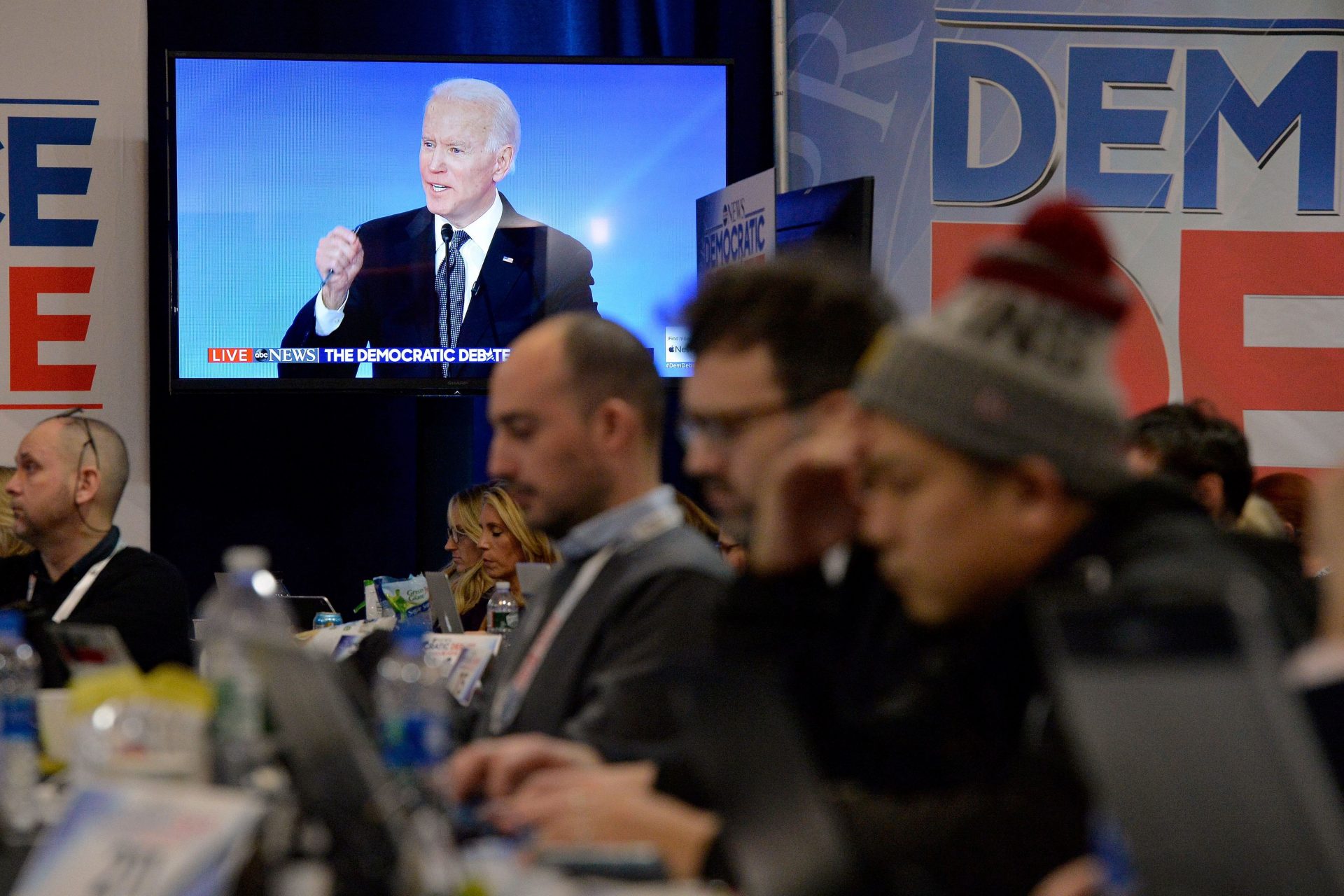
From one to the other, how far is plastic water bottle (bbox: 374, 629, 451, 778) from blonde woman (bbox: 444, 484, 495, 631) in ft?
9.50

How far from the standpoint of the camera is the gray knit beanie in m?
1.01

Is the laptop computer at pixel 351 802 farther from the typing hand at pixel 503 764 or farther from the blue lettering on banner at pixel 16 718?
the blue lettering on banner at pixel 16 718

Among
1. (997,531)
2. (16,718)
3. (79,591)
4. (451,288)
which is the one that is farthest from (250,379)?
(997,531)

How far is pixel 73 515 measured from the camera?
11.1ft

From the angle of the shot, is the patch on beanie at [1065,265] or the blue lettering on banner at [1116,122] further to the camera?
the blue lettering on banner at [1116,122]

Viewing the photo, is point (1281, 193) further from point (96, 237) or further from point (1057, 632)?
point (1057, 632)

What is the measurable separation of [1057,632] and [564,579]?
4.23 feet

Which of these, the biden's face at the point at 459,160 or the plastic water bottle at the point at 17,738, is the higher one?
the biden's face at the point at 459,160

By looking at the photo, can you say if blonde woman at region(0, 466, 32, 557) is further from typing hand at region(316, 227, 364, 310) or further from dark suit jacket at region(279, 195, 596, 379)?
typing hand at region(316, 227, 364, 310)

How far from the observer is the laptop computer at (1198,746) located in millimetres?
644

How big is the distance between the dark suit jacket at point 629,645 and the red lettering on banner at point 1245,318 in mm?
4099

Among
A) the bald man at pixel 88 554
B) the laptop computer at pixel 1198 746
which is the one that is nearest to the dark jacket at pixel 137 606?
the bald man at pixel 88 554

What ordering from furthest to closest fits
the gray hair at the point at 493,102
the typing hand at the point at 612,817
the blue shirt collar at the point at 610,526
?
the gray hair at the point at 493,102 → the blue shirt collar at the point at 610,526 → the typing hand at the point at 612,817

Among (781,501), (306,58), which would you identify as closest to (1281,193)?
(306,58)
